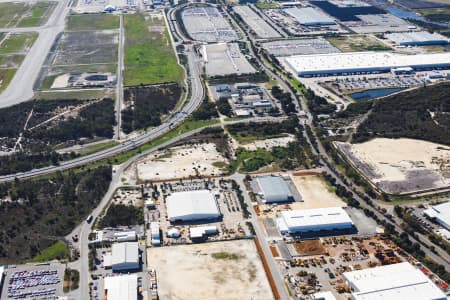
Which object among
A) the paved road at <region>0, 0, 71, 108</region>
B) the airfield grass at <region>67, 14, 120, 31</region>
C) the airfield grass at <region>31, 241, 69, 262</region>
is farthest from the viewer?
the airfield grass at <region>67, 14, 120, 31</region>

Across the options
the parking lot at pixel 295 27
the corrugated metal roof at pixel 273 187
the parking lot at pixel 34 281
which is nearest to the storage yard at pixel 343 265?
the corrugated metal roof at pixel 273 187

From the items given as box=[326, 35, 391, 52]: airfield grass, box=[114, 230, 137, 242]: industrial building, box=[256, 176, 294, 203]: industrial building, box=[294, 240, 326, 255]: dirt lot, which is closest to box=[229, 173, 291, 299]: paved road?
box=[256, 176, 294, 203]: industrial building

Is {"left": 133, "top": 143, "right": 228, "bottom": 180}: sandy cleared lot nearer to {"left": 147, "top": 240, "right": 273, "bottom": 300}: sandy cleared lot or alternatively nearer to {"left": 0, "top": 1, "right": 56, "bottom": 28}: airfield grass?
{"left": 147, "top": 240, "right": 273, "bottom": 300}: sandy cleared lot

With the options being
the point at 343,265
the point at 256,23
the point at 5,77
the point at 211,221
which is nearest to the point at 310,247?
the point at 343,265


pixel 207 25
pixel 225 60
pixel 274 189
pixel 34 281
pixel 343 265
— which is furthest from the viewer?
pixel 207 25

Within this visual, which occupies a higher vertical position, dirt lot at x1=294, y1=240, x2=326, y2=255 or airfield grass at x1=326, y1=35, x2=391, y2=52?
airfield grass at x1=326, y1=35, x2=391, y2=52

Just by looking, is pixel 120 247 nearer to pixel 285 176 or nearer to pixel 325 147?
pixel 285 176

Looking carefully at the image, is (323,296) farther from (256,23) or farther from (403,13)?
(403,13)
